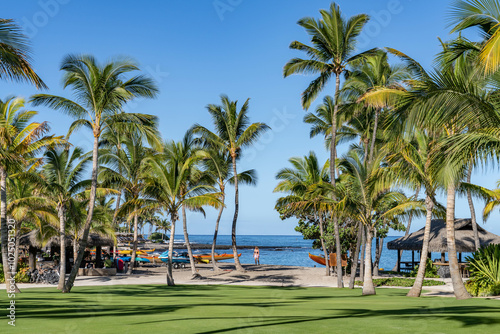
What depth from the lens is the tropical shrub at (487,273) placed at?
15789 mm

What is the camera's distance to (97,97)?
17.8 metres

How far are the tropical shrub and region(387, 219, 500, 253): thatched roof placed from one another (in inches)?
460

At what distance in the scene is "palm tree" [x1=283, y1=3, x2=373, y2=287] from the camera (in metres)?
21.9

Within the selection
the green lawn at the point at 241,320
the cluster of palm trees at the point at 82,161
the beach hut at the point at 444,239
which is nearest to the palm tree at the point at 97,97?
the cluster of palm trees at the point at 82,161

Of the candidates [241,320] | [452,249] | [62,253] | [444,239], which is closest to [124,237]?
[444,239]

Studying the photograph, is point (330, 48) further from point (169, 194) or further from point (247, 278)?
point (247, 278)

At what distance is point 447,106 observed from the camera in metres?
9.05

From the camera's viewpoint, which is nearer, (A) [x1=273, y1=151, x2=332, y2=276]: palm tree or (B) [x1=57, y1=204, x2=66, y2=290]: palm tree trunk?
(B) [x1=57, y1=204, x2=66, y2=290]: palm tree trunk

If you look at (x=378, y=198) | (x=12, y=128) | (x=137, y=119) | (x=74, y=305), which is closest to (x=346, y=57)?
(x=378, y=198)

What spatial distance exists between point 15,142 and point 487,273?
1709 centimetres

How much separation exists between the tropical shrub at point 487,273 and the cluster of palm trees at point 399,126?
163 centimetres

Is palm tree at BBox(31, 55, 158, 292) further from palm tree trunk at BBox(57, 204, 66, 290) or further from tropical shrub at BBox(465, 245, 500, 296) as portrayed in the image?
tropical shrub at BBox(465, 245, 500, 296)

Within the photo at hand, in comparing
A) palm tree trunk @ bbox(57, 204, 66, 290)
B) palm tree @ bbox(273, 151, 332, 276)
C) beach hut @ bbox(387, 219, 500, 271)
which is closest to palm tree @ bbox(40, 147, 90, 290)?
palm tree trunk @ bbox(57, 204, 66, 290)

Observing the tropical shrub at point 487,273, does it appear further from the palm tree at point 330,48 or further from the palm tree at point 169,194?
the palm tree at point 169,194
